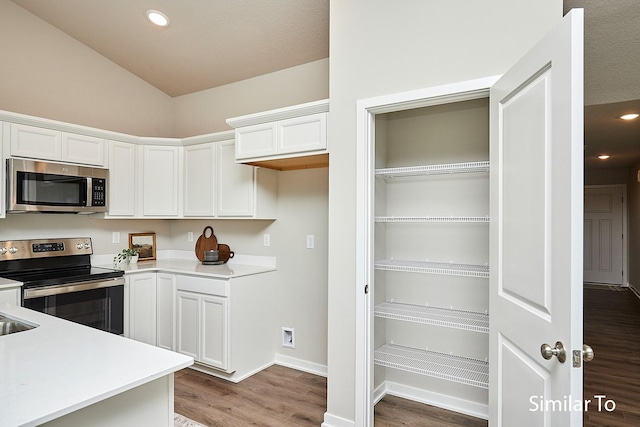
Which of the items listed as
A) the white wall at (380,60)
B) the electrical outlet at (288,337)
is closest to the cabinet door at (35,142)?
the white wall at (380,60)

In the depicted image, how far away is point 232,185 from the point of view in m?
3.39

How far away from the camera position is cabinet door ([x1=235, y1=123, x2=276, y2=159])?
277cm

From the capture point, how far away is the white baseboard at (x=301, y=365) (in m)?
3.22

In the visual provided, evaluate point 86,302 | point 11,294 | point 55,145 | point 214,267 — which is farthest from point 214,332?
point 55,145

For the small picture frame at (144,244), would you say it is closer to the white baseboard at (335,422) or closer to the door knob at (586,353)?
the white baseboard at (335,422)

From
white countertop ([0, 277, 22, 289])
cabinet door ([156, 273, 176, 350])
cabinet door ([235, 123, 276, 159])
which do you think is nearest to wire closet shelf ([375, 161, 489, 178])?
cabinet door ([235, 123, 276, 159])

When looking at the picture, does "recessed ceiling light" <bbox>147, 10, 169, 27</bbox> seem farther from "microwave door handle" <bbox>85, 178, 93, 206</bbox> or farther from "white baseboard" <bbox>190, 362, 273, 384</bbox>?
"white baseboard" <bbox>190, 362, 273, 384</bbox>

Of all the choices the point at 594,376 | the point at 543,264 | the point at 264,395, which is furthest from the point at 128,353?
the point at 594,376

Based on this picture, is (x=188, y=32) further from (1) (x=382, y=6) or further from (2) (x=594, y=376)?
(2) (x=594, y=376)

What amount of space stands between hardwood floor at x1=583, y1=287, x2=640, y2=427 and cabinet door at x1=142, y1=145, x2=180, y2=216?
3879 millimetres

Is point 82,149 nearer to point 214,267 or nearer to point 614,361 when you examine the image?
point 214,267

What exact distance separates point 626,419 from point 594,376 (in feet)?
2.50

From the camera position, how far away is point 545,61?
1.33m

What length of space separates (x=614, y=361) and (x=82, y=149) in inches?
212
